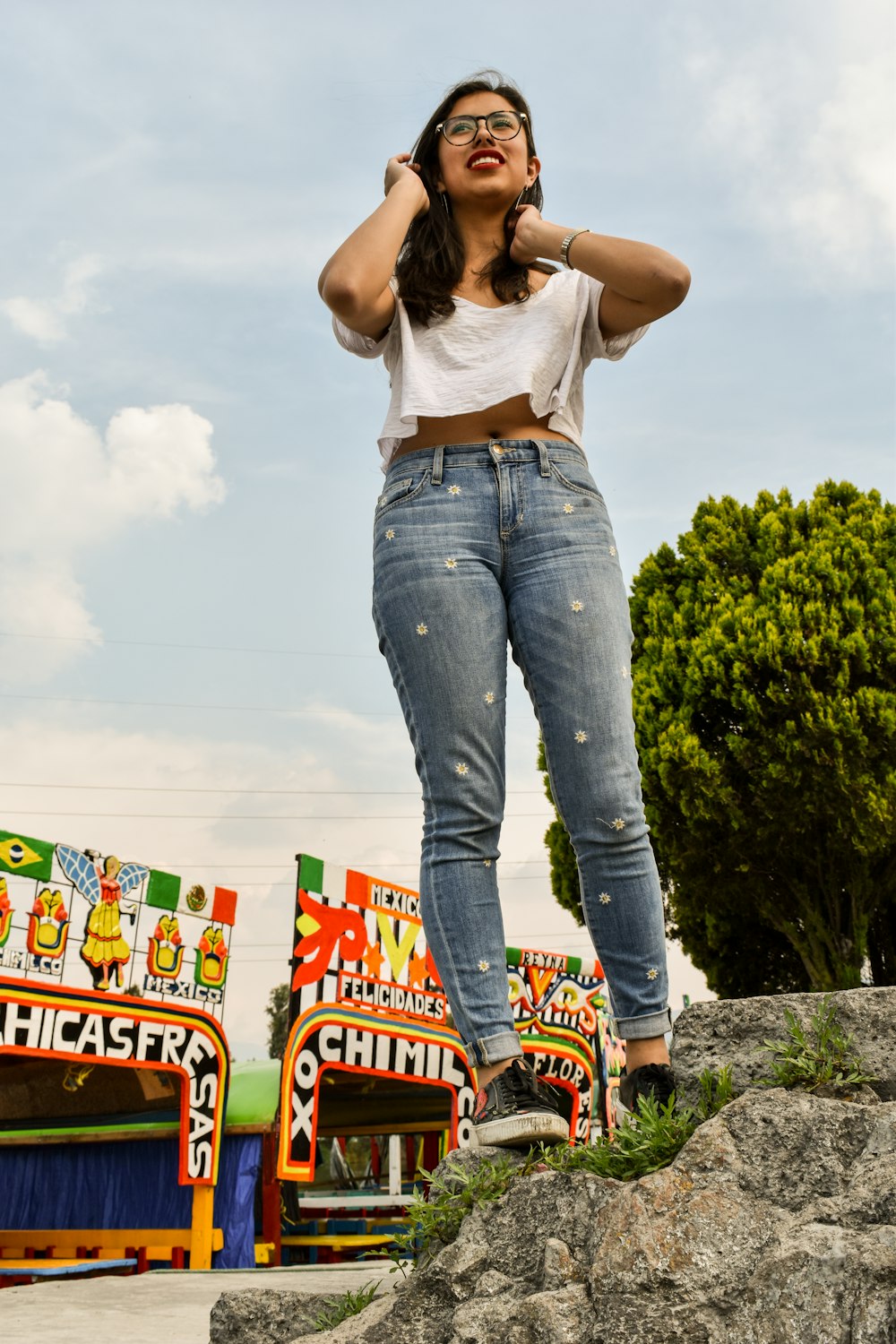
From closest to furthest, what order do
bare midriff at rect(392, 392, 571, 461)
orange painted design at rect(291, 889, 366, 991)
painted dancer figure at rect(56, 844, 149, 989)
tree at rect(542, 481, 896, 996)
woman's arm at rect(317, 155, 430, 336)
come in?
woman's arm at rect(317, 155, 430, 336) < bare midriff at rect(392, 392, 571, 461) < painted dancer figure at rect(56, 844, 149, 989) < orange painted design at rect(291, 889, 366, 991) < tree at rect(542, 481, 896, 996)

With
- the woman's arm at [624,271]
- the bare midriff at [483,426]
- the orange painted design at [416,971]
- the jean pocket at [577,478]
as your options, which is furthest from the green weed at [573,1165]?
the orange painted design at [416,971]

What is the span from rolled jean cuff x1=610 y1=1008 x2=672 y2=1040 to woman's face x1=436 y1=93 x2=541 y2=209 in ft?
6.76

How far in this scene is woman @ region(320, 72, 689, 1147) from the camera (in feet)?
7.77

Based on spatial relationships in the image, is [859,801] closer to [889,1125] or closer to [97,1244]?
[97,1244]

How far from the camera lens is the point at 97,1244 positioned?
12242 millimetres

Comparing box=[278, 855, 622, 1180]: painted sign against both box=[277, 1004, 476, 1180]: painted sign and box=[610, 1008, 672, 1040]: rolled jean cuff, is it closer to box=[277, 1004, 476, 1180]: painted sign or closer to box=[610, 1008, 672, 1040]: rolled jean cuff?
box=[277, 1004, 476, 1180]: painted sign

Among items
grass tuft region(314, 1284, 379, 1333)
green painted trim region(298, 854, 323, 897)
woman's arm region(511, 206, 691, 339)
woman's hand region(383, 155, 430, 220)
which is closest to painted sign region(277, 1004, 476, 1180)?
green painted trim region(298, 854, 323, 897)

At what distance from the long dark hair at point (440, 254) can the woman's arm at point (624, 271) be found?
147mm

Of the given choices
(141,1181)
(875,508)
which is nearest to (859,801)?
(875,508)

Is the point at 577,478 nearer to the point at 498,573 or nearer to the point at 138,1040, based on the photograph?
the point at 498,573

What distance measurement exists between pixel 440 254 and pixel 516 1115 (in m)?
2.09

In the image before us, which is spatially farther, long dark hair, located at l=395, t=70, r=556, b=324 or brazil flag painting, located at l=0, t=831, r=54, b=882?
brazil flag painting, located at l=0, t=831, r=54, b=882

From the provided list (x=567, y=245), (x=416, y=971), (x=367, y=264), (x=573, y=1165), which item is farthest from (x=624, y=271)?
(x=416, y=971)

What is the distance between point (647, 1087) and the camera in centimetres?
225
